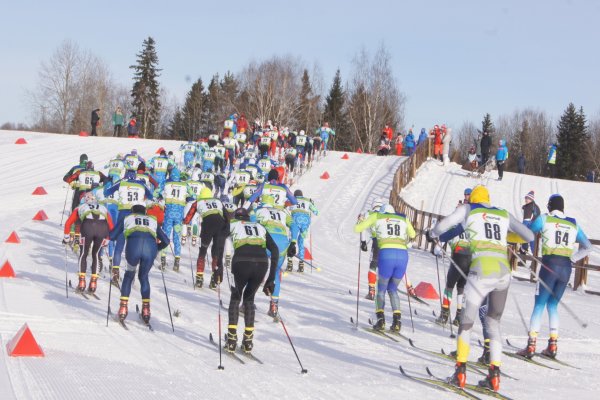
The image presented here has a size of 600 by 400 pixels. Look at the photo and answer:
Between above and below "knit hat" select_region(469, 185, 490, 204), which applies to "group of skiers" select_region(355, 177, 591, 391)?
below

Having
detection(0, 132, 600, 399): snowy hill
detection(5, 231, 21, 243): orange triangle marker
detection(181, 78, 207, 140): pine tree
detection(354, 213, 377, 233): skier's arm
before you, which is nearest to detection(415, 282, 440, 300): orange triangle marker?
detection(0, 132, 600, 399): snowy hill

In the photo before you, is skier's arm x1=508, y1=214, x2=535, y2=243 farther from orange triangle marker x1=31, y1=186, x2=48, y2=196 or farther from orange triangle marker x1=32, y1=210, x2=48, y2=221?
orange triangle marker x1=31, y1=186, x2=48, y2=196

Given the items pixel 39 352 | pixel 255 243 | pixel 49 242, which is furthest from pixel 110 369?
pixel 49 242

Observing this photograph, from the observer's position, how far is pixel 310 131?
3076 inches

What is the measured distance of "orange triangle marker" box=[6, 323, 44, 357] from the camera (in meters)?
7.58

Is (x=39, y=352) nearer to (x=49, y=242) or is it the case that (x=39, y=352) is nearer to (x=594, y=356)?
(x=594, y=356)

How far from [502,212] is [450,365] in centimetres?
230

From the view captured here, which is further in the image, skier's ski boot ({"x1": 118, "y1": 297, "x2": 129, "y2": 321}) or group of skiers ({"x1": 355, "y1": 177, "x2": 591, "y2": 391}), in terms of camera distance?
skier's ski boot ({"x1": 118, "y1": 297, "x2": 129, "y2": 321})

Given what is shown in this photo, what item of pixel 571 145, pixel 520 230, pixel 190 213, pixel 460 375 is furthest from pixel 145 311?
pixel 571 145

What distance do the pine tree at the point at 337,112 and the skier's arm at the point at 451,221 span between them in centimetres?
6970

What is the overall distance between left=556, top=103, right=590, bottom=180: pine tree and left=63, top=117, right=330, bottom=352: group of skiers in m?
55.1

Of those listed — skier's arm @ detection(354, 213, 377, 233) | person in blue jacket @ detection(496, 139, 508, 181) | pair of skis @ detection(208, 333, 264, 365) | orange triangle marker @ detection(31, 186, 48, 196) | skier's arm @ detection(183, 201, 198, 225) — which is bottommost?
pair of skis @ detection(208, 333, 264, 365)

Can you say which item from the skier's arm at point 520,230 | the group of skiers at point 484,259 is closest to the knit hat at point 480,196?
the group of skiers at point 484,259

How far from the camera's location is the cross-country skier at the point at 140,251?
10102 millimetres
